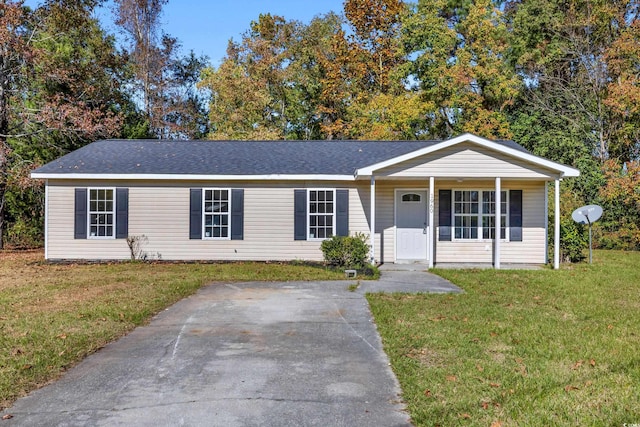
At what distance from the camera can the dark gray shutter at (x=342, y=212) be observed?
14320mm

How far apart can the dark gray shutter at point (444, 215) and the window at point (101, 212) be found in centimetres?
948

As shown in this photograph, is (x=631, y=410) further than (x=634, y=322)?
No

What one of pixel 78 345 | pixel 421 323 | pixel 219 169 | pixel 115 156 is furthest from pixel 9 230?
pixel 421 323

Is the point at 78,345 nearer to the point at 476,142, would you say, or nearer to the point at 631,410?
the point at 631,410

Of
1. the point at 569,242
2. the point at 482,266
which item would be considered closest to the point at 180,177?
the point at 482,266

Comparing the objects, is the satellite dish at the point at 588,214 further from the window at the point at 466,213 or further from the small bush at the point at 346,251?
the small bush at the point at 346,251

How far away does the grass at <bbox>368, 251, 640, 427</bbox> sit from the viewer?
4078 mm

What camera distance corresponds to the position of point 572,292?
31.9 ft

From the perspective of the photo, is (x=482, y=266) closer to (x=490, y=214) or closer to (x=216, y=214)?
(x=490, y=214)

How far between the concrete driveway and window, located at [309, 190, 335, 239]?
6597 mm

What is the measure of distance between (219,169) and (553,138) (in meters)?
16.8

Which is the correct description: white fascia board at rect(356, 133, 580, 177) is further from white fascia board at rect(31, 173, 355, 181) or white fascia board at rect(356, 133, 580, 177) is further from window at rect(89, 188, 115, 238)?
window at rect(89, 188, 115, 238)

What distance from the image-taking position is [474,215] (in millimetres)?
14516

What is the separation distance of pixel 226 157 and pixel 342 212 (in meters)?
4.27
